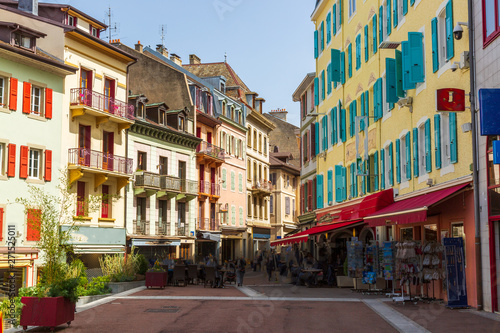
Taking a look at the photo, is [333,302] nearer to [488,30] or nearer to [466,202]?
[466,202]

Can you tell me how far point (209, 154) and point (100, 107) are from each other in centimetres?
1479

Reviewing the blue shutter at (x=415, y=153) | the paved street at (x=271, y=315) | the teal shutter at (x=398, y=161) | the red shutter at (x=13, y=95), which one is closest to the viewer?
the paved street at (x=271, y=315)

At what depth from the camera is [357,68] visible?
29.5 meters

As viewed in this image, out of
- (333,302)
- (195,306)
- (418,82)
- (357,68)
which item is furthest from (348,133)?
(195,306)

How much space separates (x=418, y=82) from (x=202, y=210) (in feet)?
97.3

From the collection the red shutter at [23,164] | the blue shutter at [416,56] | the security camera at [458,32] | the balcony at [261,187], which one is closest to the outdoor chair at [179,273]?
the red shutter at [23,164]

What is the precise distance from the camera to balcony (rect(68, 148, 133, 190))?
32.9 metres

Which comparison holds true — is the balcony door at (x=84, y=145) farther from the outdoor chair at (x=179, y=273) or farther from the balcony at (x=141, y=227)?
the outdoor chair at (x=179, y=273)

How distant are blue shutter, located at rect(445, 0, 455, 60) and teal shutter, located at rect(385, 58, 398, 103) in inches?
160

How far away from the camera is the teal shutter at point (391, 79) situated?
74.2ft

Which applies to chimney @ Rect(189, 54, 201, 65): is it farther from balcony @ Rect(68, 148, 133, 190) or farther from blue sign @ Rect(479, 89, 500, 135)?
blue sign @ Rect(479, 89, 500, 135)

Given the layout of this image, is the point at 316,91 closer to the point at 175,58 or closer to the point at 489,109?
the point at 175,58

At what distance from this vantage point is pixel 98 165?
34375 mm

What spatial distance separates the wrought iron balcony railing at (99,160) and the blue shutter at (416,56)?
18.3 meters
